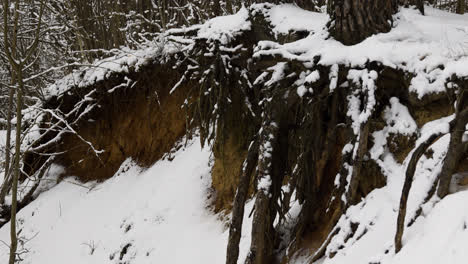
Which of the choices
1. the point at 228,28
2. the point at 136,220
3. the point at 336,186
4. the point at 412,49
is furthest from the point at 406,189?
the point at 136,220

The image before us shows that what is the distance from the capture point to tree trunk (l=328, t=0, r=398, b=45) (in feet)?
14.0

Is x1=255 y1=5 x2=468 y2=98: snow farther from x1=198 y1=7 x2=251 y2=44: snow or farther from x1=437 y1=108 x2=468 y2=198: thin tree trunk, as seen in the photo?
x1=198 y1=7 x2=251 y2=44: snow

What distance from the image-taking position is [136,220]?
7.21 metres

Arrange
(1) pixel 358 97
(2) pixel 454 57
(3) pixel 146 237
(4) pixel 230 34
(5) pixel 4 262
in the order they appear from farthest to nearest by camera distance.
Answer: (5) pixel 4 262 → (3) pixel 146 237 → (4) pixel 230 34 → (1) pixel 358 97 → (2) pixel 454 57

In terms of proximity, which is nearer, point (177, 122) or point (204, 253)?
point (204, 253)

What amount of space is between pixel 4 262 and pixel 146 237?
3.65 m

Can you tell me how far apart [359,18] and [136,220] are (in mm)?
4573

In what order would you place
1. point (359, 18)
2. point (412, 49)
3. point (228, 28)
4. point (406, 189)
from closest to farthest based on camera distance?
1. point (406, 189)
2. point (412, 49)
3. point (359, 18)
4. point (228, 28)

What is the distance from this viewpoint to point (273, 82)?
14.8 feet

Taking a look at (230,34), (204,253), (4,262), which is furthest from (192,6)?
(4,262)

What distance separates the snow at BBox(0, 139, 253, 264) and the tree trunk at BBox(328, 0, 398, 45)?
2.29 meters

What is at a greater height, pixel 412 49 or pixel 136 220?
pixel 412 49

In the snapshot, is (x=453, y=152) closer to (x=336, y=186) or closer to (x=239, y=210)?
(x=336, y=186)

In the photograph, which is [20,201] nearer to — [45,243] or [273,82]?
[45,243]
